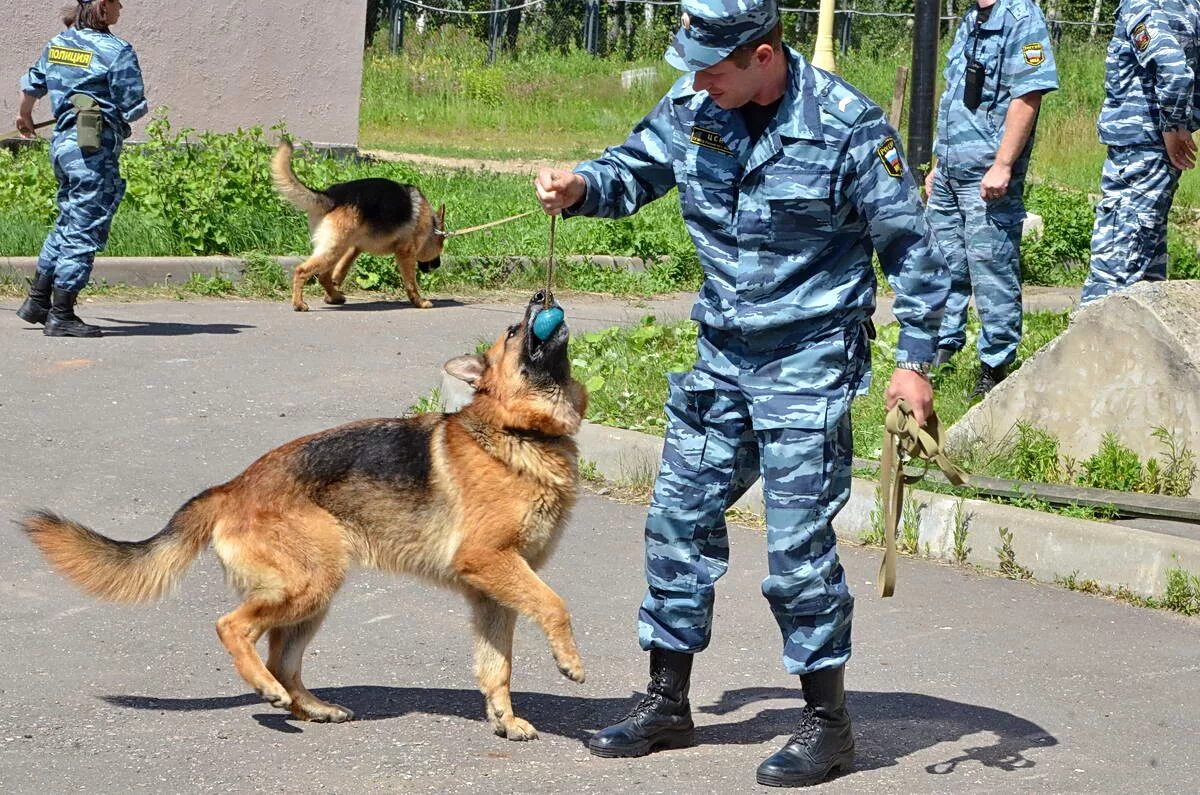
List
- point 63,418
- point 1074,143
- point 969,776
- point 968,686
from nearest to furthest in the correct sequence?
point 969,776
point 968,686
point 63,418
point 1074,143

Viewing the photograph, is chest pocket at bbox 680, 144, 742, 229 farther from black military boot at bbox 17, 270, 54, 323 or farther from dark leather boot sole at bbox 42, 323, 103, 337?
black military boot at bbox 17, 270, 54, 323

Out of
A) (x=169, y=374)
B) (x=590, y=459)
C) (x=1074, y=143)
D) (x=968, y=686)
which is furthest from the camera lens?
(x=1074, y=143)

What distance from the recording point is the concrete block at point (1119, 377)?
595cm

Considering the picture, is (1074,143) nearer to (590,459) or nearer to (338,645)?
(590,459)

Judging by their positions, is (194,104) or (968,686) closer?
(968,686)

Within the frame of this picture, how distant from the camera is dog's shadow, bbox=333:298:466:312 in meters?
10.8

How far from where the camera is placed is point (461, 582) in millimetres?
4148

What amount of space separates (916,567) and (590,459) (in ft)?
5.69

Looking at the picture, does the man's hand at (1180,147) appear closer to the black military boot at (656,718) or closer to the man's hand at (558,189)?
the man's hand at (558,189)

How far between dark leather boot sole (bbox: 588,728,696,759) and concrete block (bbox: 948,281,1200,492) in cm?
292

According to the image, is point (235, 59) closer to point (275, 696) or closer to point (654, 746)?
point (275, 696)

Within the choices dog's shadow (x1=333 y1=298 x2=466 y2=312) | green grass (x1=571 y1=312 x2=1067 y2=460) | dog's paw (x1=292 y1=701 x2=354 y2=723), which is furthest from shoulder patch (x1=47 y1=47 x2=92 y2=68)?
dog's paw (x1=292 y1=701 x2=354 y2=723)

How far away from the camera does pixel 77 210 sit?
890cm

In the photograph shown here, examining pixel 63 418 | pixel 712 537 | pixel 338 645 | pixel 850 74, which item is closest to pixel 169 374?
pixel 63 418
